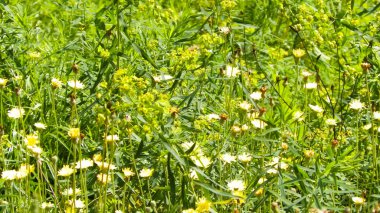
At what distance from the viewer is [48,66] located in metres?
3.51

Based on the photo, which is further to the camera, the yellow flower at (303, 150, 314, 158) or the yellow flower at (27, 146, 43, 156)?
the yellow flower at (303, 150, 314, 158)

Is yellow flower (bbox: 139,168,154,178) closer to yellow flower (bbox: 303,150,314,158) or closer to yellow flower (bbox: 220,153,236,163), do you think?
yellow flower (bbox: 220,153,236,163)

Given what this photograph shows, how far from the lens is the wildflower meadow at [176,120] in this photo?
8.39 feet

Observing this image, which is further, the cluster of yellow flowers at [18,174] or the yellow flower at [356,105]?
the yellow flower at [356,105]

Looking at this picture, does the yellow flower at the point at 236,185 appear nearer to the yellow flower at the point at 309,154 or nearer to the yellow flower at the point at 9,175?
the yellow flower at the point at 309,154

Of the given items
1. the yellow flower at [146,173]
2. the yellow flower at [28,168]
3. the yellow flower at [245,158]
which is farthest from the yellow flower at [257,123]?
the yellow flower at [28,168]

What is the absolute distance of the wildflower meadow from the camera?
2557 millimetres

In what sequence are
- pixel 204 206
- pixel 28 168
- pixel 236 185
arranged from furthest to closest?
pixel 236 185, pixel 28 168, pixel 204 206

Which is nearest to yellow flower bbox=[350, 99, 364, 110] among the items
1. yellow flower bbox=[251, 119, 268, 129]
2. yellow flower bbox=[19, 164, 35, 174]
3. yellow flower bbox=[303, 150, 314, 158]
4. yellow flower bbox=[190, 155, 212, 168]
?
yellow flower bbox=[251, 119, 268, 129]

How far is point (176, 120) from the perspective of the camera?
2.82 meters

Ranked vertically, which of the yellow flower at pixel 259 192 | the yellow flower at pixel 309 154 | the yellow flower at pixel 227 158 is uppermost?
the yellow flower at pixel 309 154

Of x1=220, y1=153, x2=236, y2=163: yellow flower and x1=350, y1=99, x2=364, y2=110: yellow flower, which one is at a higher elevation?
x1=350, y1=99, x2=364, y2=110: yellow flower

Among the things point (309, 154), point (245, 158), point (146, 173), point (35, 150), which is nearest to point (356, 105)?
point (309, 154)

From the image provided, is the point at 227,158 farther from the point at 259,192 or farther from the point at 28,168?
the point at 28,168
